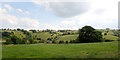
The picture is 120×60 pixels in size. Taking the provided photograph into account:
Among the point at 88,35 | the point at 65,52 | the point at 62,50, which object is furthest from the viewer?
the point at 88,35

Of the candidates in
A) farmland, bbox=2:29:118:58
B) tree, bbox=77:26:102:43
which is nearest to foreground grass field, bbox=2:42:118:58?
farmland, bbox=2:29:118:58

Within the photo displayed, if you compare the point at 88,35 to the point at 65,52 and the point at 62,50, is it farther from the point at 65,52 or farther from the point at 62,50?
the point at 65,52

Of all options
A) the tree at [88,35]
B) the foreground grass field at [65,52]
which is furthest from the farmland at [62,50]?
the tree at [88,35]

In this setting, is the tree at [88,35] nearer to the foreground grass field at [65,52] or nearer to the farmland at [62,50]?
the farmland at [62,50]

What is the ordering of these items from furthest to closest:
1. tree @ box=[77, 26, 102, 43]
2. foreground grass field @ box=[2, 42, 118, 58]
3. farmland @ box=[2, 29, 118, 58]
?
tree @ box=[77, 26, 102, 43], farmland @ box=[2, 29, 118, 58], foreground grass field @ box=[2, 42, 118, 58]

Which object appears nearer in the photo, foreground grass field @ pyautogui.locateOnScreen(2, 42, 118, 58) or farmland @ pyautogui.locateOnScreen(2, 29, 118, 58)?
foreground grass field @ pyautogui.locateOnScreen(2, 42, 118, 58)

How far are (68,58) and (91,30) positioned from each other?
3311 cm

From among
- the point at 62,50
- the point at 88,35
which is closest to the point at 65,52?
the point at 62,50

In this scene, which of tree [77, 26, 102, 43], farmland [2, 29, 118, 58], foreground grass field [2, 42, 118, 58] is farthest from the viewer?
tree [77, 26, 102, 43]

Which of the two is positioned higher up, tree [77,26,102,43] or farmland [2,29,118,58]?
tree [77,26,102,43]

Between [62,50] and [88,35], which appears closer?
[62,50]

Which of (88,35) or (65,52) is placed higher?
(88,35)

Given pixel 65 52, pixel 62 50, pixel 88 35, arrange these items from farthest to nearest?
pixel 88 35 < pixel 62 50 < pixel 65 52

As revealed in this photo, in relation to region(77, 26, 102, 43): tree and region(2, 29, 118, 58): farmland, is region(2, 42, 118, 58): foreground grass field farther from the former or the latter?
region(77, 26, 102, 43): tree
